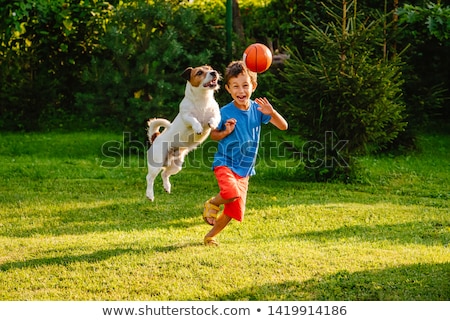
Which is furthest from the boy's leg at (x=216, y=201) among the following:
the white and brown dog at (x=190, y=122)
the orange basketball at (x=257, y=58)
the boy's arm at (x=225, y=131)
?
the orange basketball at (x=257, y=58)

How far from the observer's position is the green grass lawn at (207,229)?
5.50m

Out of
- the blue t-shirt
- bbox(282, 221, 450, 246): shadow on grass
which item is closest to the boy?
the blue t-shirt

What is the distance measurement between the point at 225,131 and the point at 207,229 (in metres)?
1.96

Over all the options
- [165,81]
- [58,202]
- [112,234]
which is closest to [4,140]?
[165,81]

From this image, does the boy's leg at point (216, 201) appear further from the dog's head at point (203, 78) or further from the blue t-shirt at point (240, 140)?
the dog's head at point (203, 78)

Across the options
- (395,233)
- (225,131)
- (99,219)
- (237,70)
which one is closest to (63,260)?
(225,131)

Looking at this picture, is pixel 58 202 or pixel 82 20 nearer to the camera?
pixel 58 202

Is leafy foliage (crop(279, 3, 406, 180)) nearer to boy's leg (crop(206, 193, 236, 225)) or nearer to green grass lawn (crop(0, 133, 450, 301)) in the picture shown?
green grass lawn (crop(0, 133, 450, 301))

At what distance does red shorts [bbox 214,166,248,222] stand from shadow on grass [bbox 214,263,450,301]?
961 millimetres

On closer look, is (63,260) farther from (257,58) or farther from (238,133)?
(257,58)

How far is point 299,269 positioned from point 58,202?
4.13 m

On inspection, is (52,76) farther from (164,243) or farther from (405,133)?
(164,243)

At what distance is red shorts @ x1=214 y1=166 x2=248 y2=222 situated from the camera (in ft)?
20.3

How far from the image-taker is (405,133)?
12.9 metres
